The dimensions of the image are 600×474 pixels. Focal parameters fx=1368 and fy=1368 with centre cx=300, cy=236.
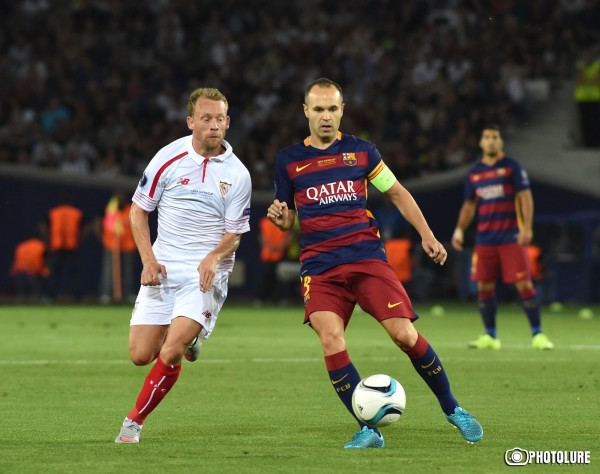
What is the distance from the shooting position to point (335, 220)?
321 inches

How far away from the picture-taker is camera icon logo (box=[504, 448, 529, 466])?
23.2 feet

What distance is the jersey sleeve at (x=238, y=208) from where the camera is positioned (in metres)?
8.33

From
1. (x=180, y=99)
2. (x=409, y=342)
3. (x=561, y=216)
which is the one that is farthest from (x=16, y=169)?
(x=409, y=342)

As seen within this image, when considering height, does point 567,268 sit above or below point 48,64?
below

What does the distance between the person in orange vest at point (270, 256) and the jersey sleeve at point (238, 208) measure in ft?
53.3

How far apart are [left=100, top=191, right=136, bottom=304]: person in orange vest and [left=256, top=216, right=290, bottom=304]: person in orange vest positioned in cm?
254

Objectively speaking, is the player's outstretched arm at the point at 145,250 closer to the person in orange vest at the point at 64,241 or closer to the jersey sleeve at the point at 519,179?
the jersey sleeve at the point at 519,179

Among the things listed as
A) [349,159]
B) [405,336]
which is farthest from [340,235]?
[405,336]

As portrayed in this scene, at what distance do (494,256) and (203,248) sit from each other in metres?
6.97

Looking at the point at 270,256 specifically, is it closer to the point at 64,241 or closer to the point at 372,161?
the point at 64,241

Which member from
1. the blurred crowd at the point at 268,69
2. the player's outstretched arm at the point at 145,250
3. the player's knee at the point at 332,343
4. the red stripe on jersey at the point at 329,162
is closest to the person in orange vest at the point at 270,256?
the blurred crowd at the point at 268,69

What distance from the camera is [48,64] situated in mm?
29016

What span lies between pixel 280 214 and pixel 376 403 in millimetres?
1248

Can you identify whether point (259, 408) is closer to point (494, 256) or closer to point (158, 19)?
point (494, 256)
